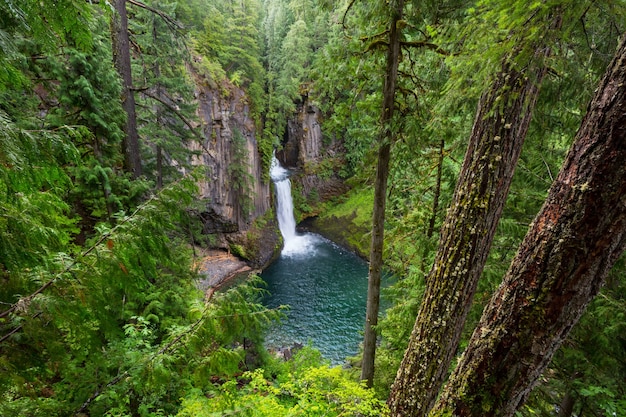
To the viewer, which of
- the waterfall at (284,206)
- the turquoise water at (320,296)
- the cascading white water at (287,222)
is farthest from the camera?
the waterfall at (284,206)

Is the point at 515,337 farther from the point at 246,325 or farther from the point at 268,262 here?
the point at 268,262

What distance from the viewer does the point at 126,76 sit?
6.29 m

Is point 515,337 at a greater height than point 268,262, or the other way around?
point 515,337

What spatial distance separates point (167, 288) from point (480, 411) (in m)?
5.55

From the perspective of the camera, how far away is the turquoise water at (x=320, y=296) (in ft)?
45.3

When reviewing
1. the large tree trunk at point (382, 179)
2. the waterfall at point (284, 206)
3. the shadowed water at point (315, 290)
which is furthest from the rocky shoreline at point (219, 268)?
the large tree trunk at point (382, 179)

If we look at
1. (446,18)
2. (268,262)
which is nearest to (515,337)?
(446,18)

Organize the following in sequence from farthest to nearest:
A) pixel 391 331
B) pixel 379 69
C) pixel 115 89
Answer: pixel 391 331
pixel 115 89
pixel 379 69

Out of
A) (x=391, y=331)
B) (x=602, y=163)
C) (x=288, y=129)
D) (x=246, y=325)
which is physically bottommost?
(x=391, y=331)

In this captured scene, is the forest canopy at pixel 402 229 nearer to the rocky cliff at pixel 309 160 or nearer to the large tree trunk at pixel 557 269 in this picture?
the large tree trunk at pixel 557 269

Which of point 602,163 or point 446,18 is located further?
point 446,18

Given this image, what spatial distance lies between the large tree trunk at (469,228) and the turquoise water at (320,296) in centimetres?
768

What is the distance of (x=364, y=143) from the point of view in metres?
29.0

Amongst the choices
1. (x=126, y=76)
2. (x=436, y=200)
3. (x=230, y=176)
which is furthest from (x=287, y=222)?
(x=436, y=200)
